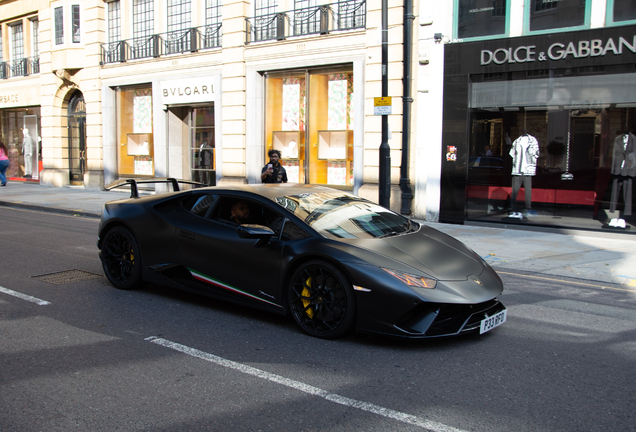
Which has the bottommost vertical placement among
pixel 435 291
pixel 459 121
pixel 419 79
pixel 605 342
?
pixel 605 342

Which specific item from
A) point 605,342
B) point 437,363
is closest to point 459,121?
point 605,342

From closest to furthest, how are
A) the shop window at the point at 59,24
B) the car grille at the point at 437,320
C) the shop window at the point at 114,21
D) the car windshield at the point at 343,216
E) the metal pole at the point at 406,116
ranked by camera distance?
1. the car grille at the point at 437,320
2. the car windshield at the point at 343,216
3. the metal pole at the point at 406,116
4. the shop window at the point at 114,21
5. the shop window at the point at 59,24

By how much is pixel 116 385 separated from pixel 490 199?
35.9 ft

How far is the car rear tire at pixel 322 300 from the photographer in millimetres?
4605

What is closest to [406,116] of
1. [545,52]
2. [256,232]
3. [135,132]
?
[545,52]

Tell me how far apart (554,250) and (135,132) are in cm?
1695

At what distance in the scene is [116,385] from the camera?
→ 3807mm

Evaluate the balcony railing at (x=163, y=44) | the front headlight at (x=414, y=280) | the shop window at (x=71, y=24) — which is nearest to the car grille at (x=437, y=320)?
the front headlight at (x=414, y=280)

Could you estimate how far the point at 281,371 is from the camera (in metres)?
4.08

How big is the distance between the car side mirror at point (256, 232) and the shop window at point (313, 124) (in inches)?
420

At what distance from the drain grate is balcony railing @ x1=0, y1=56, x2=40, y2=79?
21599 mm

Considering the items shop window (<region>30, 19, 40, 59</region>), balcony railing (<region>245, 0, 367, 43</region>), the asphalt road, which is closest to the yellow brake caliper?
the asphalt road

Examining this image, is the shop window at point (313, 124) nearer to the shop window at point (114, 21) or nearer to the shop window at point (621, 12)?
the shop window at point (621, 12)

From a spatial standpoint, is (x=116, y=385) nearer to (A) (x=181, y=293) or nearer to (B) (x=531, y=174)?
(A) (x=181, y=293)
